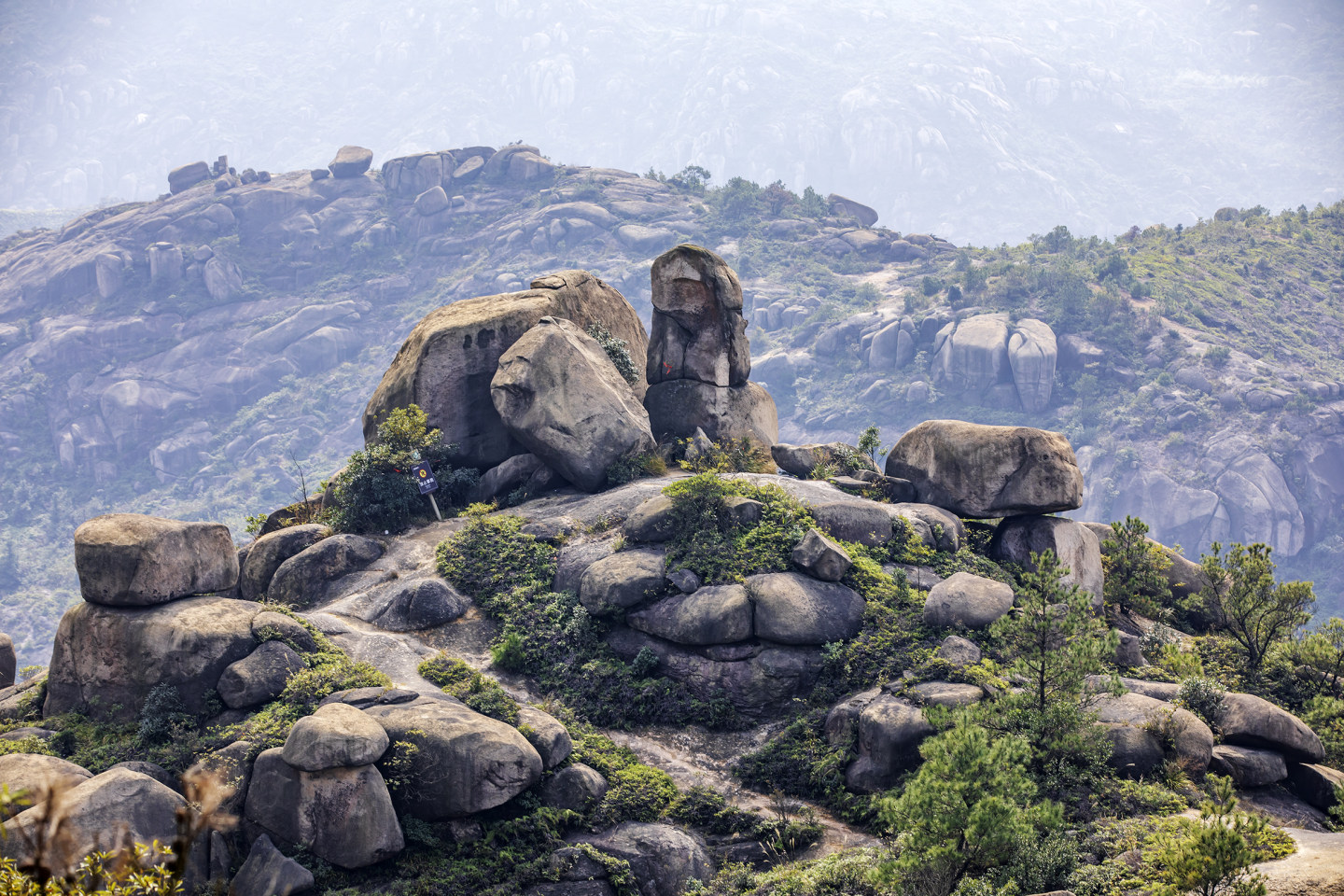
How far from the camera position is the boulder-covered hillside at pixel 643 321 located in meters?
117

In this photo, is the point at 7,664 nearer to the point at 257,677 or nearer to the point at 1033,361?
the point at 257,677

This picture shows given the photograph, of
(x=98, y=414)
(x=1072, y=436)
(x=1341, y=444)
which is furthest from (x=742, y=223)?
(x=98, y=414)

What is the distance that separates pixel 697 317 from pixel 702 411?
3229 millimetres

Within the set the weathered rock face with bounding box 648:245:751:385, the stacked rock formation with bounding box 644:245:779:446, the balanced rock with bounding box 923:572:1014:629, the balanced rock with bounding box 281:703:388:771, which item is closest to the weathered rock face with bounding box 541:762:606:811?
the balanced rock with bounding box 281:703:388:771

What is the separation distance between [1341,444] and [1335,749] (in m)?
115

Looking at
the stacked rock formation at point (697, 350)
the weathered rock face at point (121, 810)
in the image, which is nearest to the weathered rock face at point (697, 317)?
the stacked rock formation at point (697, 350)

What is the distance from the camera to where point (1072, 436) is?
127 meters

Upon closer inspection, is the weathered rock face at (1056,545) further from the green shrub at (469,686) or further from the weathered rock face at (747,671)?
the green shrub at (469,686)

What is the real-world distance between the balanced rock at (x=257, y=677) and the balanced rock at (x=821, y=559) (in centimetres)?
1119

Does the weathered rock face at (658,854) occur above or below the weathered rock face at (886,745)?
below

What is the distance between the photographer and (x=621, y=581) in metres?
21.6

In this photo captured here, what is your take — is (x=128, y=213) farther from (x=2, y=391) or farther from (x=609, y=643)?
(x=609, y=643)

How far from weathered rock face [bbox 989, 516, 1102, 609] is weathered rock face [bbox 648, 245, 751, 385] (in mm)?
10504

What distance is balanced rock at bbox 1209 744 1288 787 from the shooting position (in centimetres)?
1669
